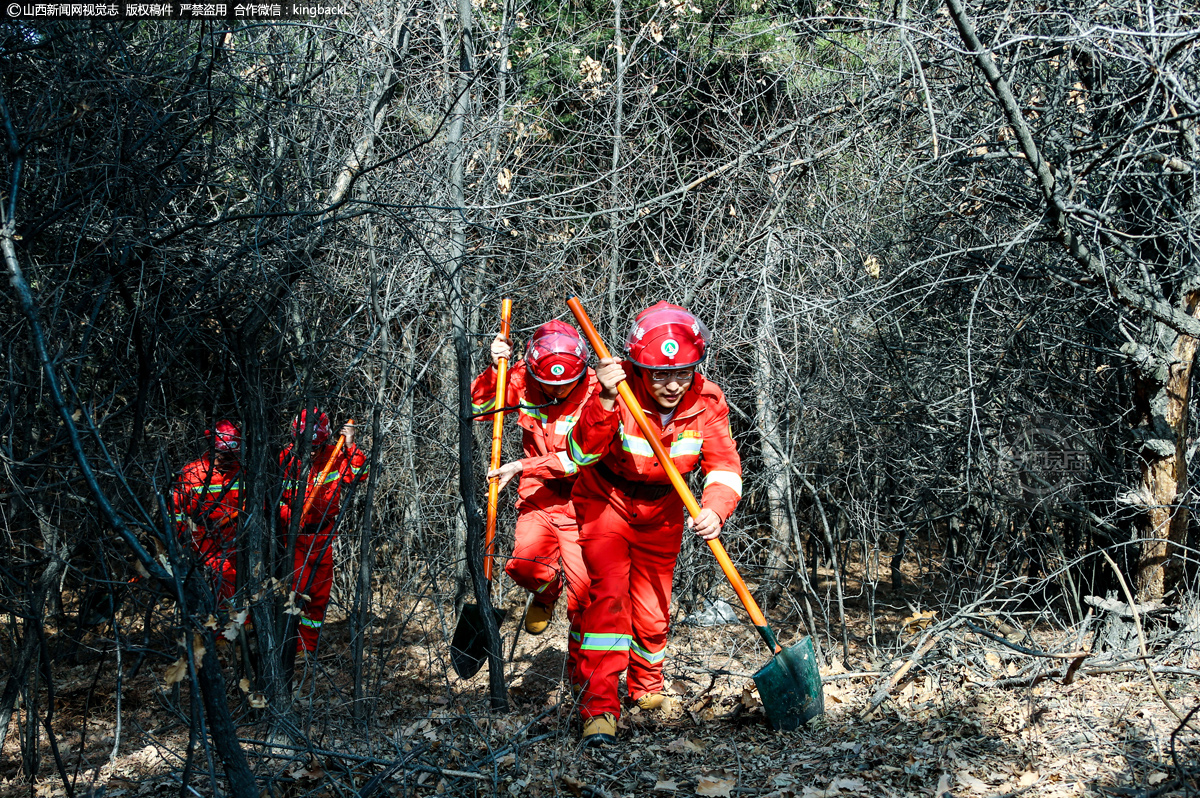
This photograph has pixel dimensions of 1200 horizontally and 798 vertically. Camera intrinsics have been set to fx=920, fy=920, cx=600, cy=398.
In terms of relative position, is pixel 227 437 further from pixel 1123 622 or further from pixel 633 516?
pixel 1123 622

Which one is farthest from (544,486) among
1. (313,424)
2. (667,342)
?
(313,424)

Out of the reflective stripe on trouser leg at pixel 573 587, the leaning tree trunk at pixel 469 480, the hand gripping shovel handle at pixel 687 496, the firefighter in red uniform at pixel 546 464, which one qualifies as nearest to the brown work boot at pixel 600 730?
the reflective stripe on trouser leg at pixel 573 587

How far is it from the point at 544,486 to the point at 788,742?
8.12 ft

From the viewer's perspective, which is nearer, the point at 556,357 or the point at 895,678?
the point at 895,678

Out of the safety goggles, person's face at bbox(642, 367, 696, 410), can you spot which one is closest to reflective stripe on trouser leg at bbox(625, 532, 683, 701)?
person's face at bbox(642, 367, 696, 410)

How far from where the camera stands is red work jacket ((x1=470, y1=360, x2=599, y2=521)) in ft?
19.3

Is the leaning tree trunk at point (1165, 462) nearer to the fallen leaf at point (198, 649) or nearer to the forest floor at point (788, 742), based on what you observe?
the forest floor at point (788, 742)

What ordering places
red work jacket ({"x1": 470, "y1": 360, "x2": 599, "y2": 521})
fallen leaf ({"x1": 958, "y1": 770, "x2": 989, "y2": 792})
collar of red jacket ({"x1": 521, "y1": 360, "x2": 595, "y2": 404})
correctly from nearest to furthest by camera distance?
1. fallen leaf ({"x1": 958, "y1": 770, "x2": 989, "y2": 792})
2. red work jacket ({"x1": 470, "y1": 360, "x2": 599, "y2": 521})
3. collar of red jacket ({"x1": 521, "y1": 360, "x2": 595, "y2": 404})

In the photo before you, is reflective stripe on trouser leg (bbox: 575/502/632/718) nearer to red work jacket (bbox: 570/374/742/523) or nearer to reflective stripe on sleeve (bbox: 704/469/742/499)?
red work jacket (bbox: 570/374/742/523)

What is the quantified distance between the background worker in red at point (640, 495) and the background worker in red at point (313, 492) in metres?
1.19

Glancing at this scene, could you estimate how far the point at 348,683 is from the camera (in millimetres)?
6168

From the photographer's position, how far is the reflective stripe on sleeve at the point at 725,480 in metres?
4.64

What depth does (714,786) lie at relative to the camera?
11.3 feet

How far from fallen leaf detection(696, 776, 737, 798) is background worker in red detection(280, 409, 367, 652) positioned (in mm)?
1582
